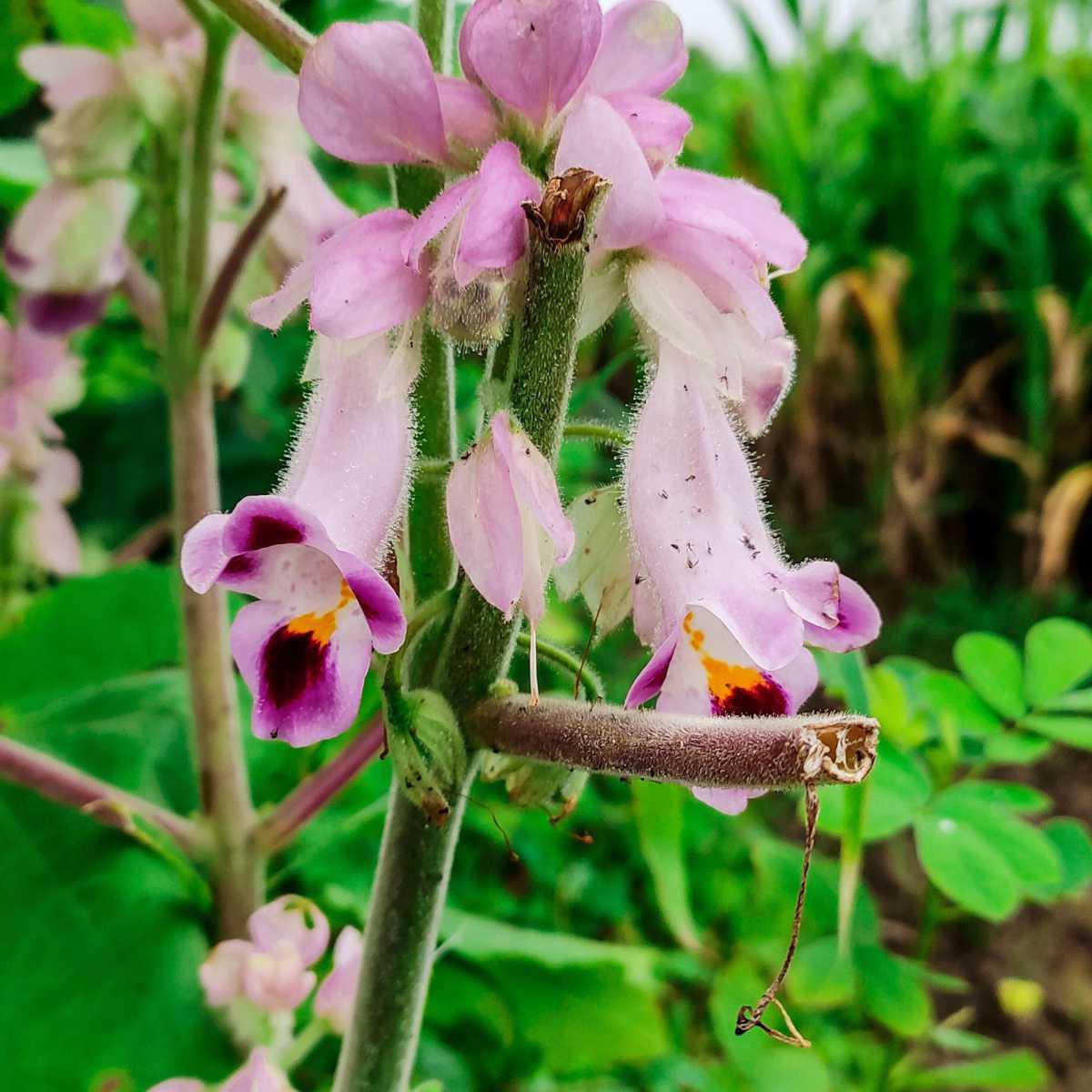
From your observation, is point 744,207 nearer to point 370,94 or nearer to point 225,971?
point 370,94

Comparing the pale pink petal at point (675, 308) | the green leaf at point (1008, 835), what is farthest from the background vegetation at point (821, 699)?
the pale pink petal at point (675, 308)

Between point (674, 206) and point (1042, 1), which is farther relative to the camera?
point (1042, 1)

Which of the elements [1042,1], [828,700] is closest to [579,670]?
[828,700]

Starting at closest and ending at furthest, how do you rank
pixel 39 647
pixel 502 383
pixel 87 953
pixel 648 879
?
pixel 502 383 → pixel 87 953 → pixel 39 647 → pixel 648 879

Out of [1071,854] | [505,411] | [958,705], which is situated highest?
[505,411]

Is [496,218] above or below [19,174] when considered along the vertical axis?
above

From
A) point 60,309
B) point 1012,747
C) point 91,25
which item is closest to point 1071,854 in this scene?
point 1012,747

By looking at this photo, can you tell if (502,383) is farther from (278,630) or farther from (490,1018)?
(490,1018)

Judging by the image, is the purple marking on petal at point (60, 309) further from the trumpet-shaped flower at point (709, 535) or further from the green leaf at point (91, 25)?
the trumpet-shaped flower at point (709, 535)
